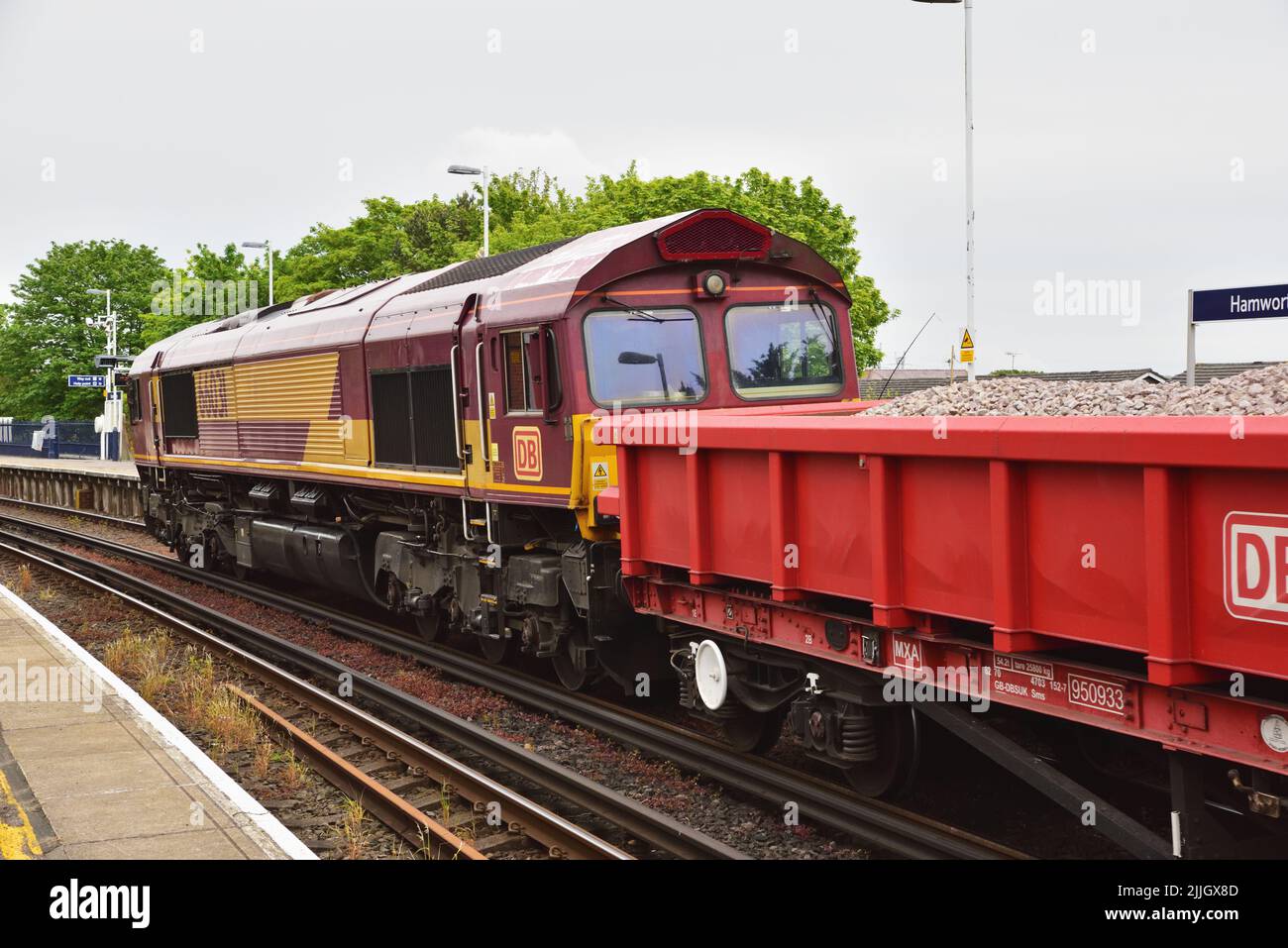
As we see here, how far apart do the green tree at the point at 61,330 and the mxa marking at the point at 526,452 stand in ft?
220

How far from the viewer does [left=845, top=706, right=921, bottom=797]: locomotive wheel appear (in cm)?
756

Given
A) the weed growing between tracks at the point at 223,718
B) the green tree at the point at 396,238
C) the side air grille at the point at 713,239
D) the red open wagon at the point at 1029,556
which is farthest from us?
the green tree at the point at 396,238

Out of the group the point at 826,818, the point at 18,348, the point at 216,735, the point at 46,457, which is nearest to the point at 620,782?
the point at 826,818

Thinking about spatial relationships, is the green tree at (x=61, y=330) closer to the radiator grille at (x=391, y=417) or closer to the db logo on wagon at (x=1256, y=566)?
the radiator grille at (x=391, y=417)

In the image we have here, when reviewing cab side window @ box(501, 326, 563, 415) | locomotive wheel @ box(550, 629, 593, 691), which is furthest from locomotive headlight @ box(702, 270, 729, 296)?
locomotive wheel @ box(550, 629, 593, 691)

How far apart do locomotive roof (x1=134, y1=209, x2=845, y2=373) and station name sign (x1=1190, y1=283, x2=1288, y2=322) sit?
3.62 metres

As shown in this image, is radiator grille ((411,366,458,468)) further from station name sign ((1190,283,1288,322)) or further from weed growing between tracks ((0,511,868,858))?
station name sign ((1190,283,1288,322))

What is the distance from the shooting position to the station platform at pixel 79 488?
111 feet

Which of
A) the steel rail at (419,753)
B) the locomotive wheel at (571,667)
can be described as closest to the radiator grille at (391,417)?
the steel rail at (419,753)

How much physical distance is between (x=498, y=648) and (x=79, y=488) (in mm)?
29886

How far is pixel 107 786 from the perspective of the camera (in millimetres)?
8148

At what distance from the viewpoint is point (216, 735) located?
10.8m

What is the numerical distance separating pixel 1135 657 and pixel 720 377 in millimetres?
5511
